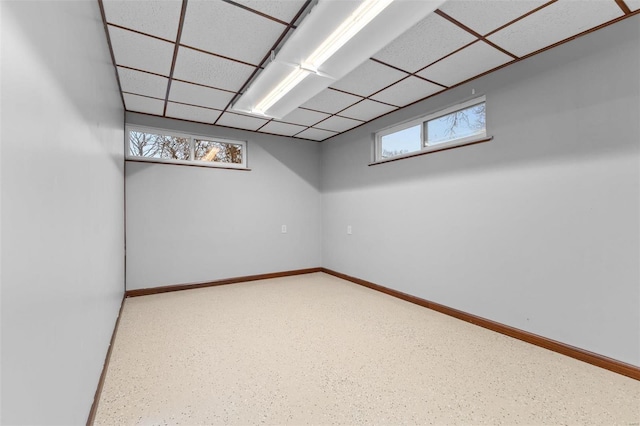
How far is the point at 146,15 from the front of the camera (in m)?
2.02

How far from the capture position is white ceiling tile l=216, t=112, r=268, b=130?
4059 millimetres

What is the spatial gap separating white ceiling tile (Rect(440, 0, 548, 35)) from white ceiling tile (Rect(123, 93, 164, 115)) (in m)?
3.25

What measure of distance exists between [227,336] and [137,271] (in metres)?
2.07

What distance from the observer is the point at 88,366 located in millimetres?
1531

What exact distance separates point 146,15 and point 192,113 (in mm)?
2004

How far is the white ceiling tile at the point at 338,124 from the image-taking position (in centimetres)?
423

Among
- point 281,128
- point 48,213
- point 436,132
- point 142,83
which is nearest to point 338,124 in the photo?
point 281,128

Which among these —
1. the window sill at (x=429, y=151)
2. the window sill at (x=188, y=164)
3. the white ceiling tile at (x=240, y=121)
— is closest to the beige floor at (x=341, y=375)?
the window sill at (x=429, y=151)

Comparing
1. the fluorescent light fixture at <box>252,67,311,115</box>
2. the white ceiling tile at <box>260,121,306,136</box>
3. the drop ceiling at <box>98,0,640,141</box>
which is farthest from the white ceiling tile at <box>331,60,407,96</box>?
the white ceiling tile at <box>260,121,306,136</box>

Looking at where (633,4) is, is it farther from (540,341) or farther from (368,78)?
(540,341)

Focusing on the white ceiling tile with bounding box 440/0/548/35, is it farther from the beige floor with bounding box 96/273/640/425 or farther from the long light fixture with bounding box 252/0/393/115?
the beige floor with bounding box 96/273/640/425

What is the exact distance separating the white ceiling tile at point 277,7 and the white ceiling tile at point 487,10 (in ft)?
3.22

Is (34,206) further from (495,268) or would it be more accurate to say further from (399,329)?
(495,268)

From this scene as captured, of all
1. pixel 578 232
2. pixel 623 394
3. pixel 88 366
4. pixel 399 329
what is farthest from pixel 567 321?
pixel 88 366
